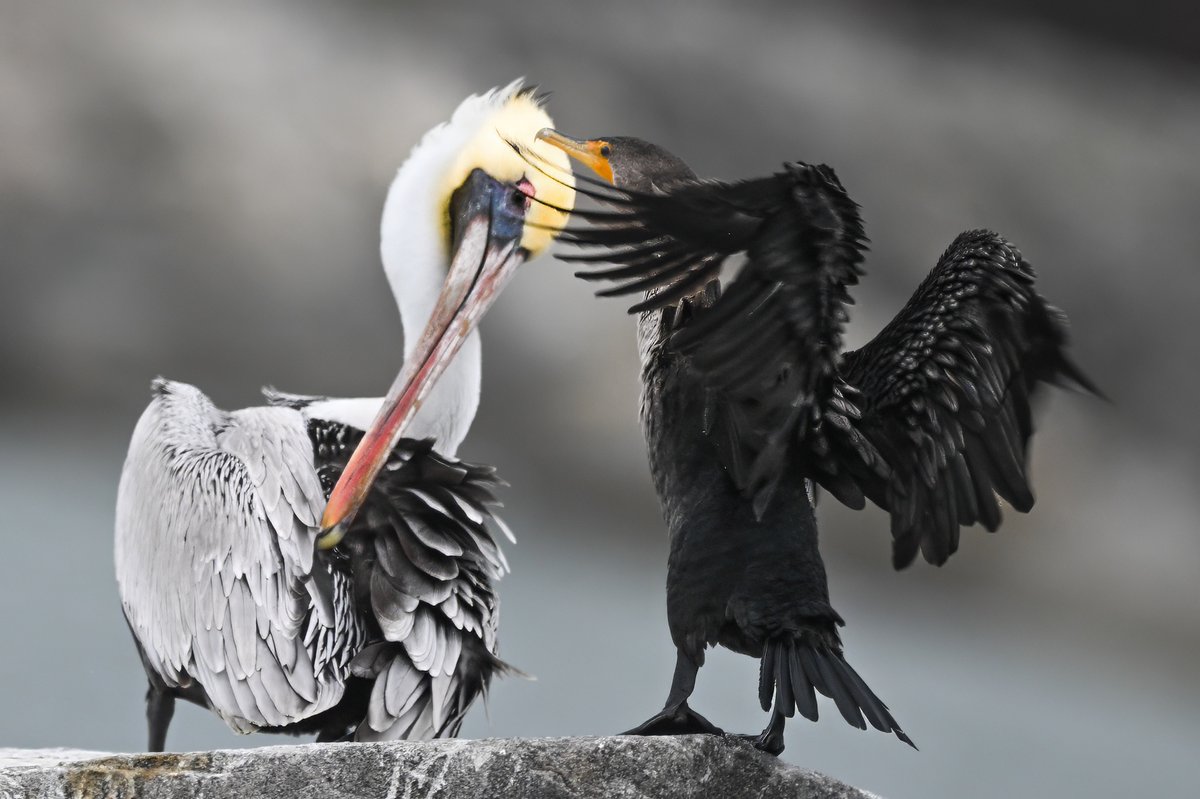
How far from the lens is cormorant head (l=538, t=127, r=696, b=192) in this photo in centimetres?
251

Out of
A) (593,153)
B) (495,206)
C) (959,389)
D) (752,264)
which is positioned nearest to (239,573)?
(495,206)

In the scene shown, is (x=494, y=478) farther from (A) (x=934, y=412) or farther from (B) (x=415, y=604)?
(A) (x=934, y=412)

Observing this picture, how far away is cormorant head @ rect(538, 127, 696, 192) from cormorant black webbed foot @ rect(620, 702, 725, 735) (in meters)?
0.98

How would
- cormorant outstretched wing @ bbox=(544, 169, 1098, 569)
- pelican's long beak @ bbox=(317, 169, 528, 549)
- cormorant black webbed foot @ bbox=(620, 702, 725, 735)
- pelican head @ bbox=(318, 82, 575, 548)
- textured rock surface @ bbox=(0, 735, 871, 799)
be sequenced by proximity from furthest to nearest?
pelican head @ bbox=(318, 82, 575, 548), pelican's long beak @ bbox=(317, 169, 528, 549), cormorant black webbed foot @ bbox=(620, 702, 725, 735), cormorant outstretched wing @ bbox=(544, 169, 1098, 569), textured rock surface @ bbox=(0, 735, 871, 799)

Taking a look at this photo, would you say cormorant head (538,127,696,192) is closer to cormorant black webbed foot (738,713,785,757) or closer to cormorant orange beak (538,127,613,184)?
cormorant orange beak (538,127,613,184)

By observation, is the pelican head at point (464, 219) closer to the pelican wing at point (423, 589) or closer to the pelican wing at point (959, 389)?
the pelican wing at point (423, 589)

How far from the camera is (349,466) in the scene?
2.40 meters

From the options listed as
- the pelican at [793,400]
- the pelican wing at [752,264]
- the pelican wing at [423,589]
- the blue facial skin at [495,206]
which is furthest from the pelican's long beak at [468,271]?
the pelican wing at [752,264]

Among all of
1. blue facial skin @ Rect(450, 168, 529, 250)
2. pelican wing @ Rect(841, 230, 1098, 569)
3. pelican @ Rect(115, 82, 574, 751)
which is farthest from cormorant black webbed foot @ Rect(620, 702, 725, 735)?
blue facial skin @ Rect(450, 168, 529, 250)

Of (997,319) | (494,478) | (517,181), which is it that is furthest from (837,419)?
(517,181)

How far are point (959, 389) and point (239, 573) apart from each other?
127 cm

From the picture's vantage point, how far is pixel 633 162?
2531 mm

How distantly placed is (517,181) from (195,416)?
821 mm

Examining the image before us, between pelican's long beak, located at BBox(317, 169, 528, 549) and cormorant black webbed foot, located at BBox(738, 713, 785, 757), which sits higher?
pelican's long beak, located at BBox(317, 169, 528, 549)
